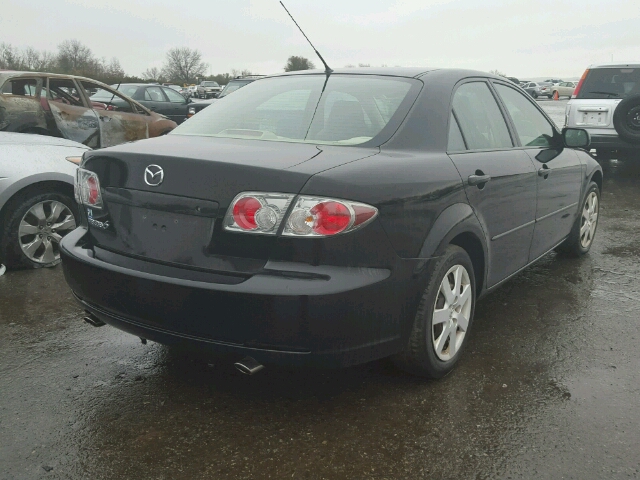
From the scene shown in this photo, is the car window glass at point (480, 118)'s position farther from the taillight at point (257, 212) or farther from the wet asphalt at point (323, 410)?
the taillight at point (257, 212)

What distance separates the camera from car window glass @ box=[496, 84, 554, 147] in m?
4.13

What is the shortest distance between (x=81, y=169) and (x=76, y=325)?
4.15ft

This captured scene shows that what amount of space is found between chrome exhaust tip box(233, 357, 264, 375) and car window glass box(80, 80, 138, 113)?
7043 millimetres

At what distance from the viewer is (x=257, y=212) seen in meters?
2.45

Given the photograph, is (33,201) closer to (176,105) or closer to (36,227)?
(36,227)

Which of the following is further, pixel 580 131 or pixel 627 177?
pixel 627 177

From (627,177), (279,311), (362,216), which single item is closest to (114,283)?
(279,311)

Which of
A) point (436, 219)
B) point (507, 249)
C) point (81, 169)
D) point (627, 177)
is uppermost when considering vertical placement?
point (81, 169)

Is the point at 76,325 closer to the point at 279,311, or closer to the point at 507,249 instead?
the point at 279,311

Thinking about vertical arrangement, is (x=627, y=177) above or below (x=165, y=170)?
below

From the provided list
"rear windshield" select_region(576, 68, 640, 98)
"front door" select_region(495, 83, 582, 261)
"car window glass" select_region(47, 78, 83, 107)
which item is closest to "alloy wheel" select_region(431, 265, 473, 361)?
"front door" select_region(495, 83, 582, 261)

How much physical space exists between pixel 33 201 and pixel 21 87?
388 cm

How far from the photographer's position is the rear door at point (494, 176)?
10.8 feet

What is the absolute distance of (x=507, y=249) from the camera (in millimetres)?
3715
